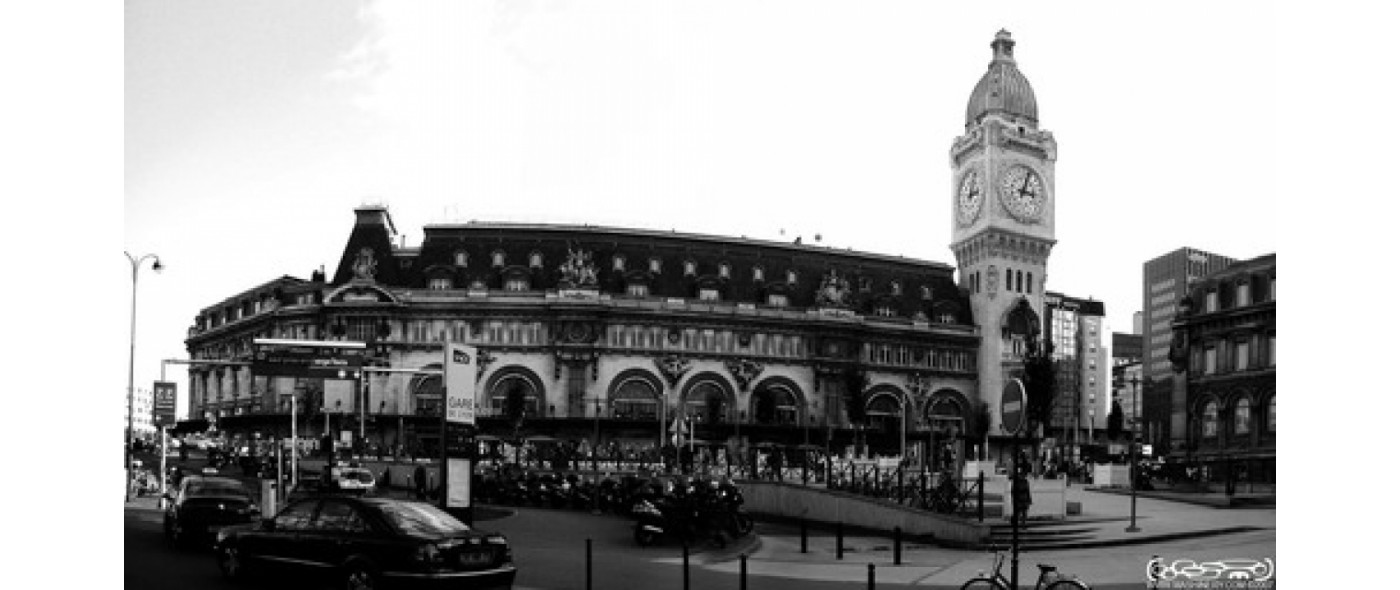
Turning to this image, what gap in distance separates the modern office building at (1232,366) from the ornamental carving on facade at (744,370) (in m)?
43.2

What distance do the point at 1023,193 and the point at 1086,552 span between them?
3415mm

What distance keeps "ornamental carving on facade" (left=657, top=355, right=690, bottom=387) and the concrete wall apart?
95.3ft

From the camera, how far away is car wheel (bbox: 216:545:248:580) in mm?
11547

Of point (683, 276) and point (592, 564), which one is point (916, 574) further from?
point (683, 276)

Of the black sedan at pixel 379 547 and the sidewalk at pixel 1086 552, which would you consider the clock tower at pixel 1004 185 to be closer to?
the sidewalk at pixel 1086 552

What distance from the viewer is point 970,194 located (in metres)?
12.3

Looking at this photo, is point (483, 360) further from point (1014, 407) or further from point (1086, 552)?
point (1014, 407)

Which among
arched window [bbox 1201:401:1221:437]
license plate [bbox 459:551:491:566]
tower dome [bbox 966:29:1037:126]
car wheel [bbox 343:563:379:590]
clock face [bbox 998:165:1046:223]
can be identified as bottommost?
car wheel [bbox 343:563:379:590]

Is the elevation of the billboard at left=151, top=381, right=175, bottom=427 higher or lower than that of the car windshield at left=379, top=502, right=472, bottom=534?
higher

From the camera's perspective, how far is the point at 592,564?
12.6m

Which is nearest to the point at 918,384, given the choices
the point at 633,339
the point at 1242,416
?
the point at 633,339

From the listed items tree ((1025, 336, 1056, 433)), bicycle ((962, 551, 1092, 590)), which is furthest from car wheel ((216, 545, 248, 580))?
tree ((1025, 336, 1056, 433))

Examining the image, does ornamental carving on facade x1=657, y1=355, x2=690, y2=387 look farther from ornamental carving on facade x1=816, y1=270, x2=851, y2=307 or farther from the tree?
the tree
